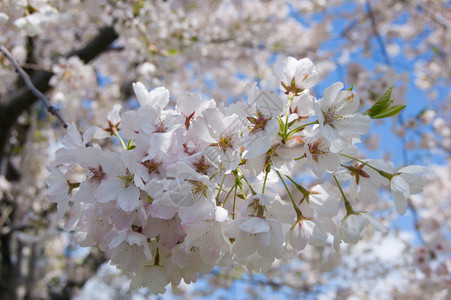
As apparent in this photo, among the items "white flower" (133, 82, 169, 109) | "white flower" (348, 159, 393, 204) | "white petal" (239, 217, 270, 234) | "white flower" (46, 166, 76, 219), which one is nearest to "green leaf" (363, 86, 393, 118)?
"white flower" (348, 159, 393, 204)

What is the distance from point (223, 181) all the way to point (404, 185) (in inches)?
17.7

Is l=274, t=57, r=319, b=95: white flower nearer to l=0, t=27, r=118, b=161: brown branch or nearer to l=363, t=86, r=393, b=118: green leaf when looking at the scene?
l=363, t=86, r=393, b=118: green leaf

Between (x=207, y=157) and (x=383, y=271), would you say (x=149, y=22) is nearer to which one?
(x=207, y=157)

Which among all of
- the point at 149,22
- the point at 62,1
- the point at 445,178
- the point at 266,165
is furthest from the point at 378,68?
the point at 445,178

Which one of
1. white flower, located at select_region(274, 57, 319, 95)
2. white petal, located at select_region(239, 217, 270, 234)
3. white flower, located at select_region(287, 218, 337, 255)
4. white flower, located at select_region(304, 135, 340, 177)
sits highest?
white flower, located at select_region(274, 57, 319, 95)

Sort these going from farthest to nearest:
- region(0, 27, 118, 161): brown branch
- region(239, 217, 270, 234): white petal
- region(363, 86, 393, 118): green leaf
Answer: region(0, 27, 118, 161): brown branch
region(363, 86, 393, 118): green leaf
region(239, 217, 270, 234): white petal

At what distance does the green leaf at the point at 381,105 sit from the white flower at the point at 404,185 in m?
0.17

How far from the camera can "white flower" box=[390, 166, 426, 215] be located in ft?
2.83

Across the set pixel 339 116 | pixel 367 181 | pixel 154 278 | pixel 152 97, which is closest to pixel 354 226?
pixel 367 181

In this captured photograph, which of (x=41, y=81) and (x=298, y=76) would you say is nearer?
(x=298, y=76)

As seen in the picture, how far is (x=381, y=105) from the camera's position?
84 centimetres

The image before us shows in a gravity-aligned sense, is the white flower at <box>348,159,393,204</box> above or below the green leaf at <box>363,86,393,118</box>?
below

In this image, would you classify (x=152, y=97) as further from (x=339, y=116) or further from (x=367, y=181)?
(x=367, y=181)

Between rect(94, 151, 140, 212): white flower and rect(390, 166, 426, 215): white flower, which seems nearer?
rect(94, 151, 140, 212): white flower
